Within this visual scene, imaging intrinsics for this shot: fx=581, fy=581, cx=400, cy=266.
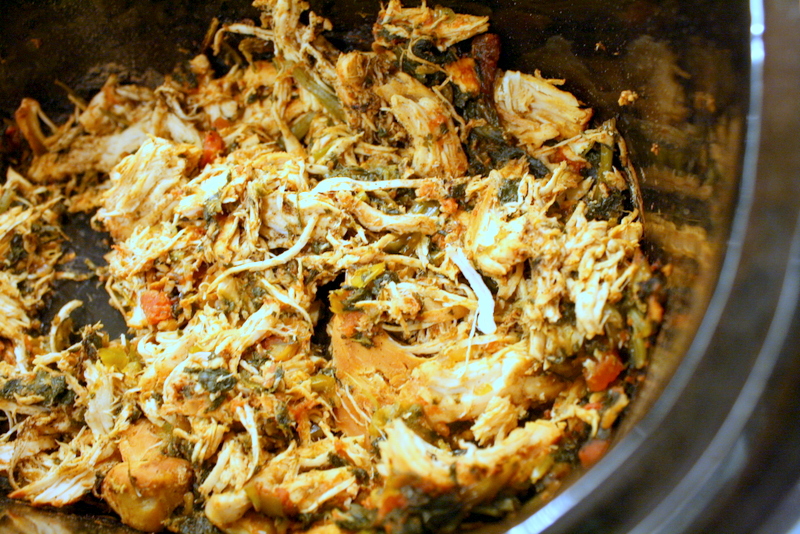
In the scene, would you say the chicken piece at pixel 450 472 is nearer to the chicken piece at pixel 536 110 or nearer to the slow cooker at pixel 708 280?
the slow cooker at pixel 708 280

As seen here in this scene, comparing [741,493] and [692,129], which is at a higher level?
[692,129]

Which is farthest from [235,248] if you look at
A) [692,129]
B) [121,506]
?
[692,129]

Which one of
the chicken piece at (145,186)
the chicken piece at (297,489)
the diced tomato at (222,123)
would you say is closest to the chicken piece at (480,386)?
the chicken piece at (297,489)

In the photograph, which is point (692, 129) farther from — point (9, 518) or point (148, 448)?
point (9, 518)

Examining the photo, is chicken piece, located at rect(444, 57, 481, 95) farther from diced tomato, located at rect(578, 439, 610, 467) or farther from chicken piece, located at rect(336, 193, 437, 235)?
diced tomato, located at rect(578, 439, 610, 467)

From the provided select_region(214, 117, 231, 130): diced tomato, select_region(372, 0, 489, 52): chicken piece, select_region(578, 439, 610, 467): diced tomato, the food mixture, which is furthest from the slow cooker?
select_region(214, 117, 231, 130): diced tomato

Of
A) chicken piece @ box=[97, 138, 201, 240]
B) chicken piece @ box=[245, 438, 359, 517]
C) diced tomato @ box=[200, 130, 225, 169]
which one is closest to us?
chicken piece @ box=[245, 438, 359, 517]

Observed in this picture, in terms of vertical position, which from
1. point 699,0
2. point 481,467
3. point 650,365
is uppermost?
point 699,0
